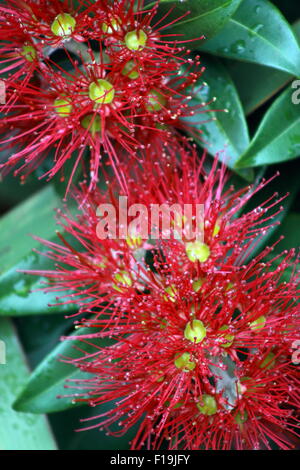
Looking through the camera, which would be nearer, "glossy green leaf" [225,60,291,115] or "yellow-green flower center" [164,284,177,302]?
"yellow-green flower center" [164,284,177,302]

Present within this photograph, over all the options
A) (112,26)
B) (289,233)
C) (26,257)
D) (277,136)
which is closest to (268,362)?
(289,233)

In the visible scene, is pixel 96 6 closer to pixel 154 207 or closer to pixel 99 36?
pixel 99 36

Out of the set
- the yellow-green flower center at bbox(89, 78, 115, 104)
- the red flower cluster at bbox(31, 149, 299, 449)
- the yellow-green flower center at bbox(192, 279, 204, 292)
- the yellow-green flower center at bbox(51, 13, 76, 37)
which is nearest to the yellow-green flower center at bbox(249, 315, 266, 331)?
the red flower cluster at bbox(31, 149, 299, 449)

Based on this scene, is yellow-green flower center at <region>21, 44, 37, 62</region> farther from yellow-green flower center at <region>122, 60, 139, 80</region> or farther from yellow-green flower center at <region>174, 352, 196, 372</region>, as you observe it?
yellow-green flower center at <region>174, 352, 196, 372</region>

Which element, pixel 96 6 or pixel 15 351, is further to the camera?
pixel 15 351

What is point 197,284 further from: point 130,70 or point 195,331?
point 130,70

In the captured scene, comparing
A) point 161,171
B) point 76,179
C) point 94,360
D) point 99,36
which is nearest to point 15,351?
point 94,360
